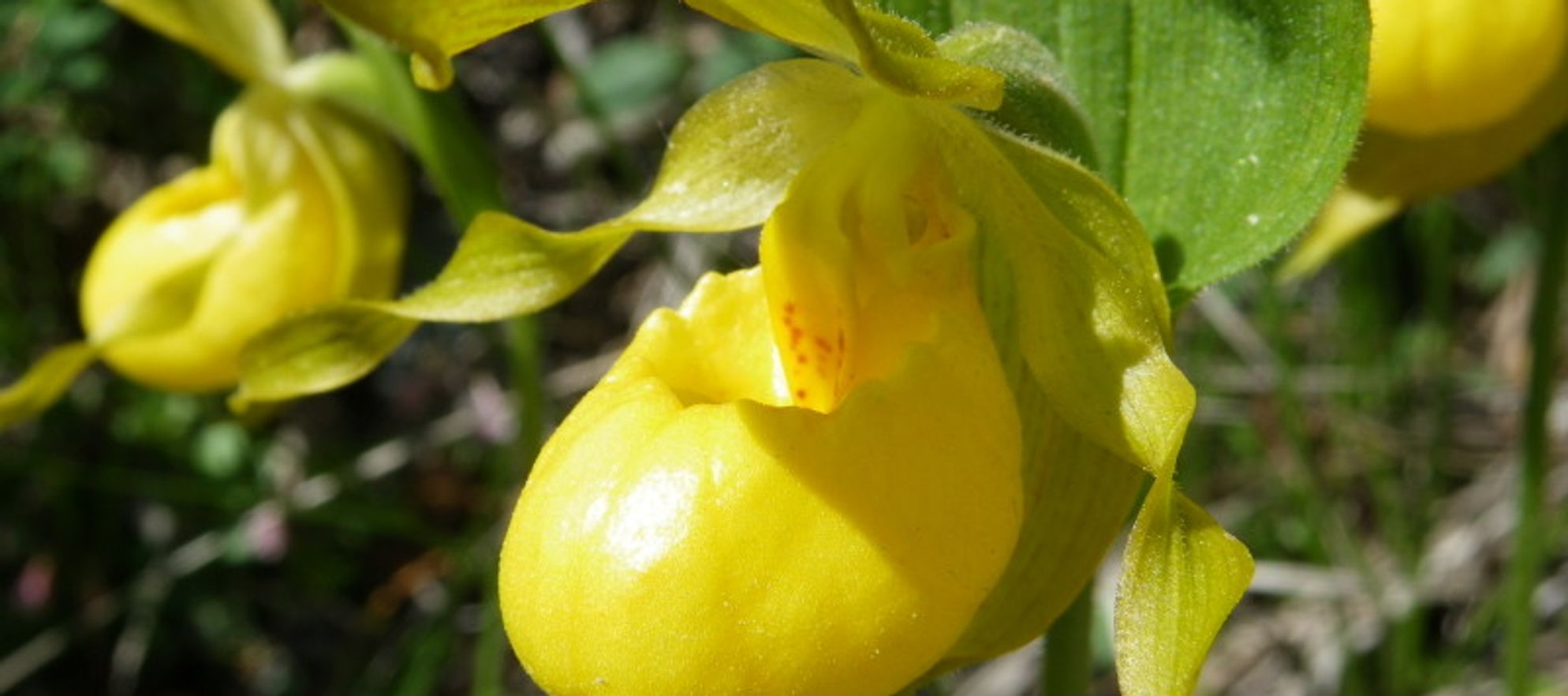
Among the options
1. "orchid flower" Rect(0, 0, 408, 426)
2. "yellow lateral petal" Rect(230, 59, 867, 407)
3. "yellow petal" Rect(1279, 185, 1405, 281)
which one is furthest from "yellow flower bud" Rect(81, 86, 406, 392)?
"yellow petal" Rect(1279, 185, 1405, 281)

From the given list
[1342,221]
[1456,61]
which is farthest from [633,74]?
[1456,61]

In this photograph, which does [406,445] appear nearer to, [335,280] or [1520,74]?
[335,280]

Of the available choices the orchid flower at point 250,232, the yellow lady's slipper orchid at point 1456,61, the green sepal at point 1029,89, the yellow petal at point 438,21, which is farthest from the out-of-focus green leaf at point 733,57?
the yellow petal at point 438,21

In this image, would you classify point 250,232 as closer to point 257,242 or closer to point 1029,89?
point 257,242

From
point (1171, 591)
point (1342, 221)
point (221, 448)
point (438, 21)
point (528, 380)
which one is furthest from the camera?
point (221, 448)

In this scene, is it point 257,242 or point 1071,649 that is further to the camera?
point 257,242

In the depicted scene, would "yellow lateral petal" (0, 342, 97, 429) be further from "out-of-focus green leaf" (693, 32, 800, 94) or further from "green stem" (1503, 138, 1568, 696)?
"green stem" (1503, 138, 1568, 696)

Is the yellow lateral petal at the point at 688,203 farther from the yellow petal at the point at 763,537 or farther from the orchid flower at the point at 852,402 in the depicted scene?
the yellow petal at the point at 763,537
